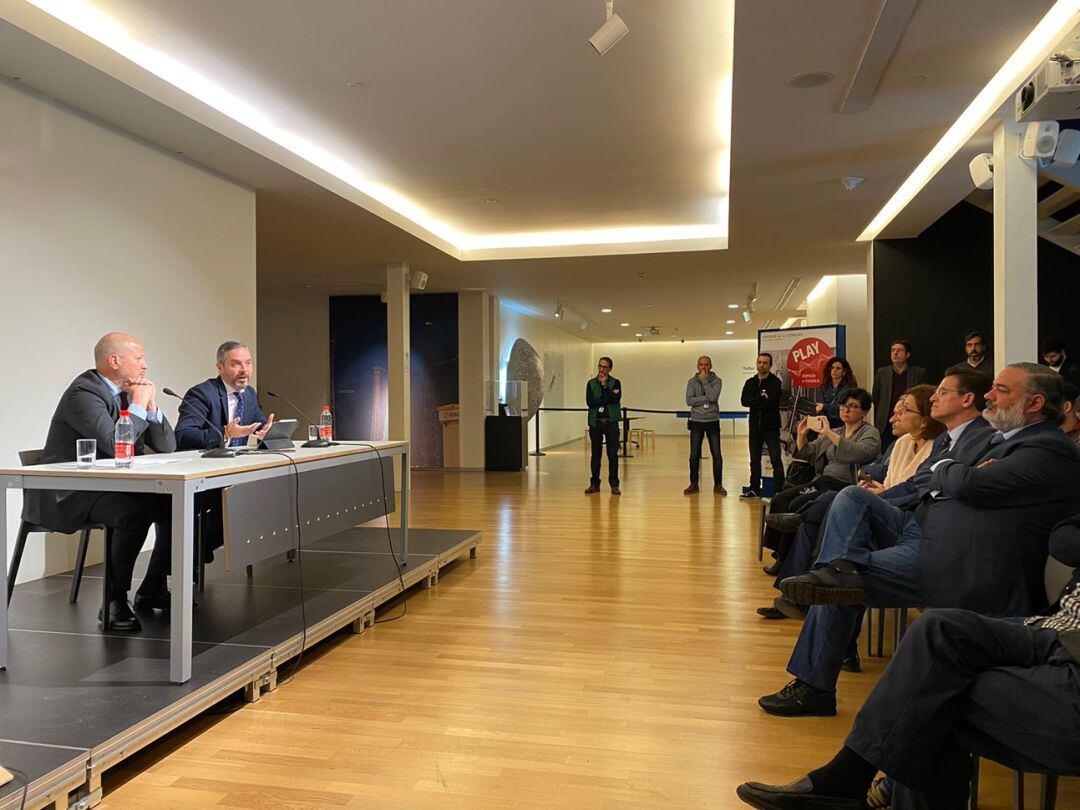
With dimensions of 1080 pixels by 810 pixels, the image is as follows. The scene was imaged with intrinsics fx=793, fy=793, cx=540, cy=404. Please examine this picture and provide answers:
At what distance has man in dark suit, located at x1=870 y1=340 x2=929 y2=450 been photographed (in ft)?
22.9

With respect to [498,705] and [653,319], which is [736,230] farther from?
[653,319]

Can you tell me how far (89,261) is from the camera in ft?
14.8

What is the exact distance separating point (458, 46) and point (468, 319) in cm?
750

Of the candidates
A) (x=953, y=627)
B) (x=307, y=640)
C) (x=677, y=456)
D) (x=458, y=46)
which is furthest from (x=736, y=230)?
(x=677, y=456)

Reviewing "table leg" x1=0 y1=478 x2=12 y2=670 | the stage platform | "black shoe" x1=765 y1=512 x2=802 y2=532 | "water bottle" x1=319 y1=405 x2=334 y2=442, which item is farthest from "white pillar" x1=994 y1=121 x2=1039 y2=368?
"table leg" x1=0 y1=478 x2=12 y2=670

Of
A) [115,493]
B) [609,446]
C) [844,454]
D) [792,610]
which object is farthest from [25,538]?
[609,446]

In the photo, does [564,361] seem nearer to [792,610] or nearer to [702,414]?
[702,414]

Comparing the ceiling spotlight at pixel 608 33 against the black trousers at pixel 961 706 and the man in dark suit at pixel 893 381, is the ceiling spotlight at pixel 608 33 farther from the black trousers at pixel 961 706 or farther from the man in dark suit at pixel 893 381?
the man in dark suit at pixel 893 381

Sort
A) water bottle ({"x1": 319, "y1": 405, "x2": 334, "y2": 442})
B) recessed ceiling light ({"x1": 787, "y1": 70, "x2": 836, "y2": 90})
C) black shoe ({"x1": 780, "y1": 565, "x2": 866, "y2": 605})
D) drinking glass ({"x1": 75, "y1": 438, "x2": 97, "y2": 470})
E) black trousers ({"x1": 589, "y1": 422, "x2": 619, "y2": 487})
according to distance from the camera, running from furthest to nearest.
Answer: black trousers ({"x1": 589, "y1": 422, "x2": 619, "y2": 487}) < water bottle ({"x1": 319, "y1": 405, "x2": 334, "y2": 442}) < recessed ceiling light ({"x1": 787, "y1": 70, "x2": 836, "y2": 90}) < drinking glass ({"x1": 75, "y1": 438, "x2": 97, "y2": 470}) < black shoe ({"x1": 780, "y1": 565, "x2": 866, "y2": 605})

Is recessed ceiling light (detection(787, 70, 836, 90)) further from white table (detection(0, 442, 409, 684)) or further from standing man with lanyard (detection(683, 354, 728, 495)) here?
standing man with lanyard (detection(683, 354, 728, 495))

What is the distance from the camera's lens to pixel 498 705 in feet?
9.39

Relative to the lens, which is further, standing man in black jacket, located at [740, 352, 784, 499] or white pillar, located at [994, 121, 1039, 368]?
standing man in black jacket, located at [740, 352, 784, 499]

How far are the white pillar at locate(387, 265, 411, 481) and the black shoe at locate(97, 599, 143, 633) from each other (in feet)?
18.8

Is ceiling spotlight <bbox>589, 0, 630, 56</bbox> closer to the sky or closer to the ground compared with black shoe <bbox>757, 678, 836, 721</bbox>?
closer to the sky
